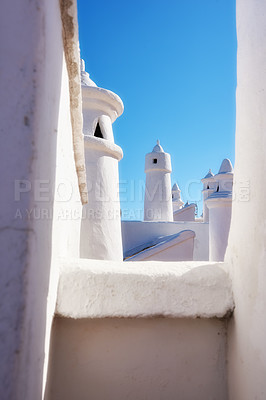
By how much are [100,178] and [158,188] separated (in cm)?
614

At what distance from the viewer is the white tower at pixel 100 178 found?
4238 millimetres

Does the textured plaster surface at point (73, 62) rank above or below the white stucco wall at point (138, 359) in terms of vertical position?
above

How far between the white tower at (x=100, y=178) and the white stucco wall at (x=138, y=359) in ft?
9.06

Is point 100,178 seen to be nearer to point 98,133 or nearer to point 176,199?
point 98,133

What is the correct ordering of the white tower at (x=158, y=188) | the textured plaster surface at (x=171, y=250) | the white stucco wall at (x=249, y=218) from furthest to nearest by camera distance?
1. the white tower at (x=158, y=188)
2. the textured plaster surface at (x=171, y=250)
3. the white stucco wall at (x=249, y=218)

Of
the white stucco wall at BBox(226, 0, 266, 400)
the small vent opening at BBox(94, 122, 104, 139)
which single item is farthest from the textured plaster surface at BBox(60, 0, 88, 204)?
the small vent opening at BBox(94, 122, 104, 139)

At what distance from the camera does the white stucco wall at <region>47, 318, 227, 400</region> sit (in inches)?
53.1

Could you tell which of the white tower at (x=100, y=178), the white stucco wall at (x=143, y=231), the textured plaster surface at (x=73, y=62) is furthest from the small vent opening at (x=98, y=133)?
the white stucco wall at (x=143, y=231)

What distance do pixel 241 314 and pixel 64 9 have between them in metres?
1.59

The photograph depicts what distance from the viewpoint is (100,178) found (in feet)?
14.7

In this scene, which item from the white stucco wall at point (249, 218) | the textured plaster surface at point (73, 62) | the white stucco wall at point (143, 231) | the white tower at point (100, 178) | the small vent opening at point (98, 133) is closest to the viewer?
the white stucco wall at point (249, 218)

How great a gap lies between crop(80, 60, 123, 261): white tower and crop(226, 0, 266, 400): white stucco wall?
293 cm

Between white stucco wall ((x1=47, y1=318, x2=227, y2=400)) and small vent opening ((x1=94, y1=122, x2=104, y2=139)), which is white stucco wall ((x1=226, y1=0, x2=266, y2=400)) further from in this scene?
small vent opening ((x1=94, y1=122, x2=104, y2=139))

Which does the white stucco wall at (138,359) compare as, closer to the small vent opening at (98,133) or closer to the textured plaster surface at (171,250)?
the small vent opening at (98,133)
